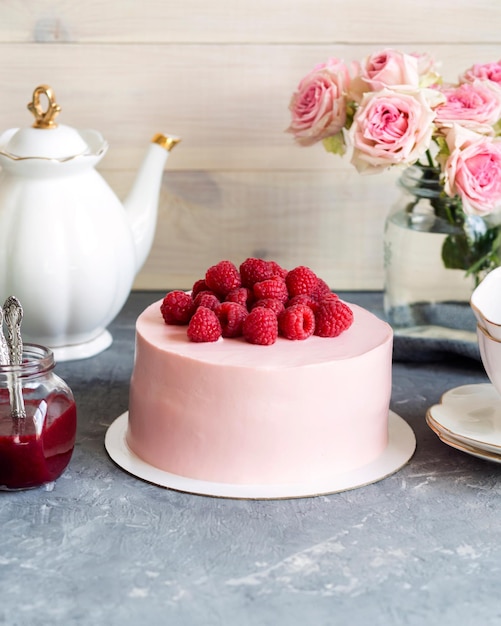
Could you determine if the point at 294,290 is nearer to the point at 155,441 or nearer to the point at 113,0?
the point at 155,441

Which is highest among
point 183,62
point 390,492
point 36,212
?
point 183,62

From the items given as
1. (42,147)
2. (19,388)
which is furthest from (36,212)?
(19,388)

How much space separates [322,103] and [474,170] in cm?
22

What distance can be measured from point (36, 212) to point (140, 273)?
0.41 metres

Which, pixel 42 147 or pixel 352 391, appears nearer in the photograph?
pixel 352 391

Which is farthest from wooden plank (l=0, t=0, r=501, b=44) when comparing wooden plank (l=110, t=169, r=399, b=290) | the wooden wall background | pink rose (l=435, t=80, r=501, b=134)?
pink rose (l=435, t=80, r=501, b=134)

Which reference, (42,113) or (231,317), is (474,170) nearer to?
(231,317)

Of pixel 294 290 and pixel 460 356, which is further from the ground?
pixel 294 290

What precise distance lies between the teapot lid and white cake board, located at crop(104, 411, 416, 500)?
1.26 feet

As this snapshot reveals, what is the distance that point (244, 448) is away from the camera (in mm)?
958

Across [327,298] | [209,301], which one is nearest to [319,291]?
[327,298]

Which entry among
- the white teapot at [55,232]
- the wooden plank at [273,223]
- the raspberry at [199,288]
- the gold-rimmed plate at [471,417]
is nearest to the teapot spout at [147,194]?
the white teapot at [55,232]

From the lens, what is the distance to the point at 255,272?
1.06 meters

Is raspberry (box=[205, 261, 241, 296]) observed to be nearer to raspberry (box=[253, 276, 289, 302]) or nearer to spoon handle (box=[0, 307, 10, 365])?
raspberry (box=[253, 276, 289, 302])
